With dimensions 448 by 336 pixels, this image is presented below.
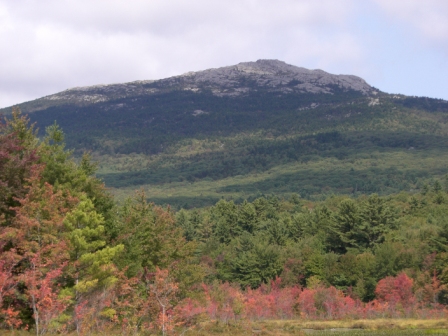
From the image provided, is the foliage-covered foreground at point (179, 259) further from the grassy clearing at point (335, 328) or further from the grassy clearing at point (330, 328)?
the grassy clearing at point (335, 328)

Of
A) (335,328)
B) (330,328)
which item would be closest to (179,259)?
(330,328)

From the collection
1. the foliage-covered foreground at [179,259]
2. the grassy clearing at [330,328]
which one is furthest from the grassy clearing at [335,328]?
the foliage-covered foreground at [179,259]

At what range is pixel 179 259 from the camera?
46.2m

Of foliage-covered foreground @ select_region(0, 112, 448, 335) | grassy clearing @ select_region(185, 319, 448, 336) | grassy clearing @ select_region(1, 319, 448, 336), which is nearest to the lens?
foliage-covered foreground @ select_region(0, 112, 448, 335)

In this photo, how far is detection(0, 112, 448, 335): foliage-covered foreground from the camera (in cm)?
2614

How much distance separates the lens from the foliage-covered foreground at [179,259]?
85.8 feet

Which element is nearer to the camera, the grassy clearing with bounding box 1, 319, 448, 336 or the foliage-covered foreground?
the foliage-covered foreground

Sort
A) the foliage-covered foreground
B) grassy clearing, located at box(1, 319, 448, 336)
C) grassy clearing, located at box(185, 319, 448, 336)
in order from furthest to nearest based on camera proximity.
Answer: grassy clearing, located at box(185, 319, 448, 336) → grassy clearing, located at box(1, 319, 448, 336) → the foliage-covered foreground

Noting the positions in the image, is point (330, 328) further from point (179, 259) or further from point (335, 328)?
point (179, 259)

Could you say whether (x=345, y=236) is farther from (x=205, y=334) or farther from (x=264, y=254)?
(x=205, y=334)

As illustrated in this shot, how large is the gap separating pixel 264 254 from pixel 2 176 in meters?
57.8

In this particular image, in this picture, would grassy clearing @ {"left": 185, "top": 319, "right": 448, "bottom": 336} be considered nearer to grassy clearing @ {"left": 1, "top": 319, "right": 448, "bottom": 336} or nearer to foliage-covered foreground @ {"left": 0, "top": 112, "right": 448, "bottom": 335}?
grassy clearing @ {"left": 1, "top": 319, "right": 448, "bottom": 336}

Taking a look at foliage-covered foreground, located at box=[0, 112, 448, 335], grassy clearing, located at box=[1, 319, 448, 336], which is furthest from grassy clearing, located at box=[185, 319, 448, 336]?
foliage-covered foreground, located at box=[0, 112, 448, 335]

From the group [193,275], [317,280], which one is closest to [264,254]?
[317,280]
